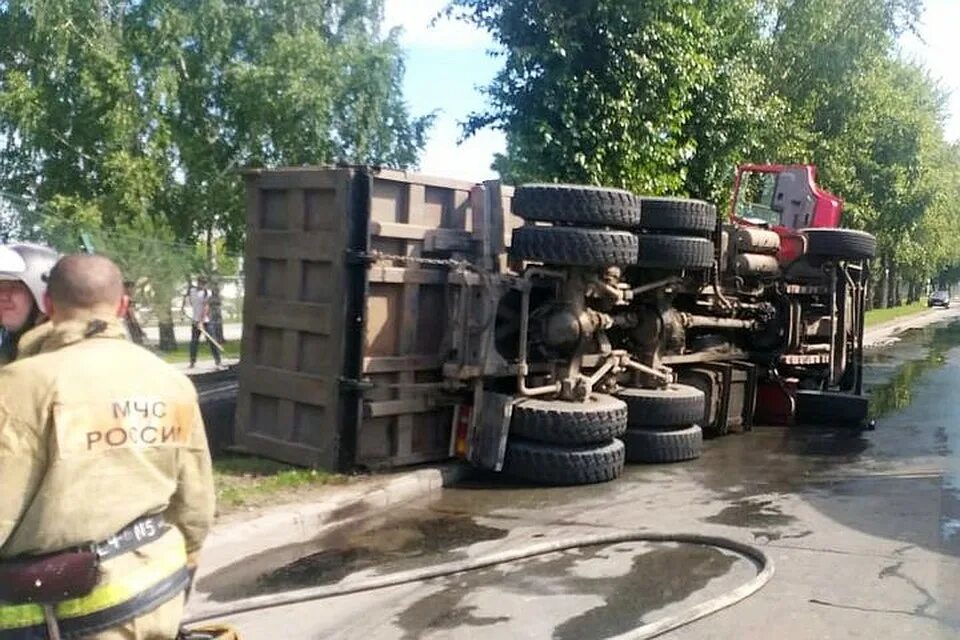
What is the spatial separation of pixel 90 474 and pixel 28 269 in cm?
130

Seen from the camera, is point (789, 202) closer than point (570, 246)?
No

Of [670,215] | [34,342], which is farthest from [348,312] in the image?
[34,342]

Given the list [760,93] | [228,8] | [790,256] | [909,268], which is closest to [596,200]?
[790,256]

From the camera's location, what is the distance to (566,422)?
8.09 m

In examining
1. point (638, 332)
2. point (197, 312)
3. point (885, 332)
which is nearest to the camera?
point (638, 332)

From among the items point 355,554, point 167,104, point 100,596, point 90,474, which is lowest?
point 355,554

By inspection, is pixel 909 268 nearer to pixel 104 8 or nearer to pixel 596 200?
pixel 104 8

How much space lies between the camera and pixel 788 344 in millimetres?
11859

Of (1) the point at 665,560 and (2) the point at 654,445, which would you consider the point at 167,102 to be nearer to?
(2) the point at 654,445

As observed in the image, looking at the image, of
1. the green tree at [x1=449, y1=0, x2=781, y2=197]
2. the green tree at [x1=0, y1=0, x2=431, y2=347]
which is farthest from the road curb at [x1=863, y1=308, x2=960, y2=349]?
the green tree at [x1=0, y1=0, x2=431, y2=347]

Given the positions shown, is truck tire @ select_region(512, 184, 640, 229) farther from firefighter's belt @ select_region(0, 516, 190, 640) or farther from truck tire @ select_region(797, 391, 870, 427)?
firefighter's belt @ select_region(0, 516, 190, 640)

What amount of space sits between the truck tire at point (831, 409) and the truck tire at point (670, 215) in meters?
3.35

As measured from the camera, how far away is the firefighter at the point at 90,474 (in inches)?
92.4

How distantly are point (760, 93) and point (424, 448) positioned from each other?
51.7ft
